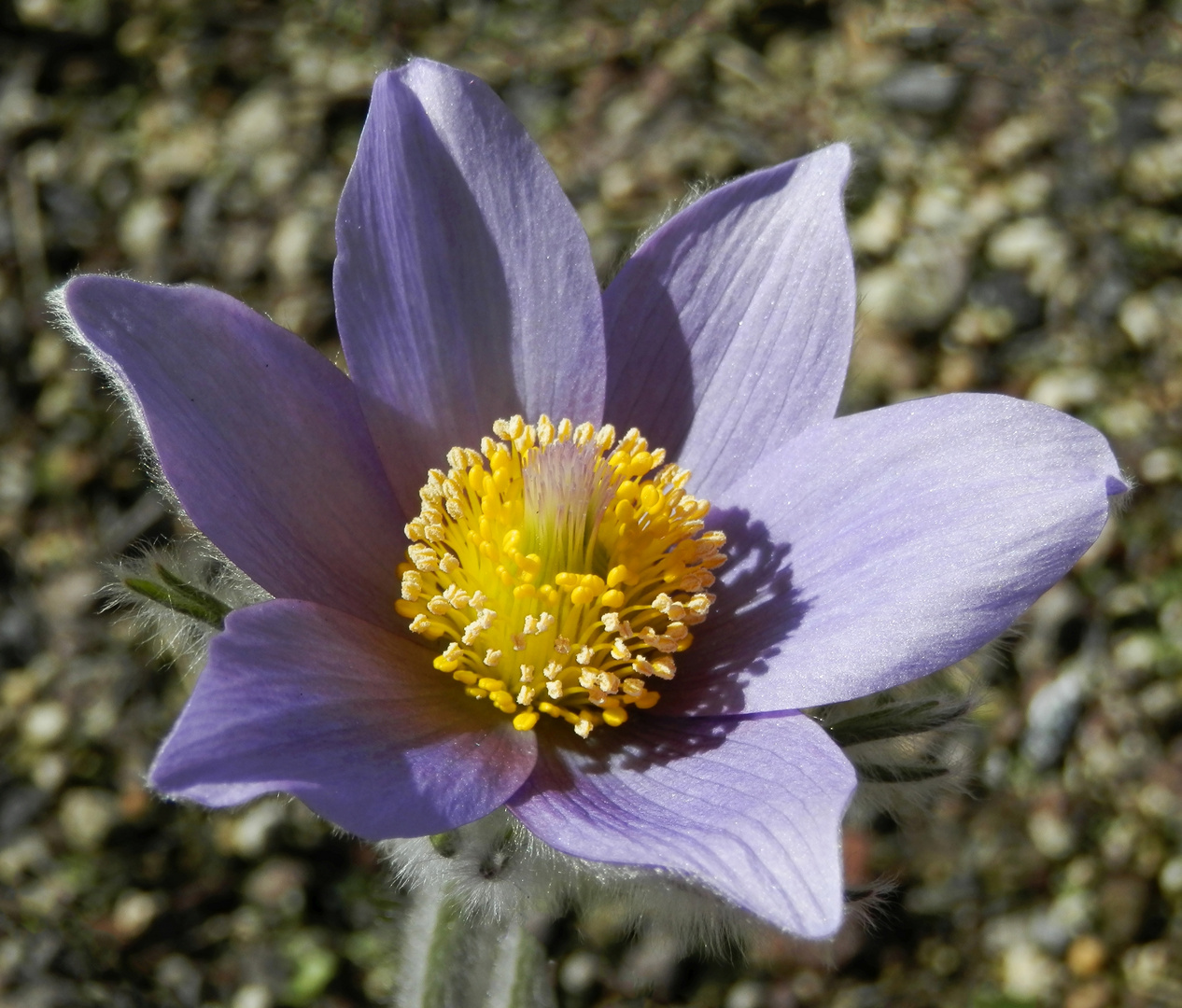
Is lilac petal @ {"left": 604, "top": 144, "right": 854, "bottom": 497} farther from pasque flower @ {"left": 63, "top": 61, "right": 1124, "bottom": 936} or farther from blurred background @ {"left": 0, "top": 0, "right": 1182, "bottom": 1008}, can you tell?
blurred background @ {"left": 0, "top": 0, "right": 1182, "bottom": 1008}

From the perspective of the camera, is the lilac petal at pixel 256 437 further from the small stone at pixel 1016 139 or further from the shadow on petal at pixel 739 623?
the small stone at pixel 1016 139

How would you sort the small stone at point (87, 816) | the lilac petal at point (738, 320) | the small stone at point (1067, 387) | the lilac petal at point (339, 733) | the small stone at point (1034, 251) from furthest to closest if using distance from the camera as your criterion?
the small stone at point (1034, 251) → the small stone at point (1067, 387) → the small stone at point (87, 816) → the lilac petal at point (738, 320) → the lilac petal at point (339, 733)

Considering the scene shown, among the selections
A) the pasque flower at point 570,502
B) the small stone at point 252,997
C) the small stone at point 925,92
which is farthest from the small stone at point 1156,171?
the small stone at point 252,997

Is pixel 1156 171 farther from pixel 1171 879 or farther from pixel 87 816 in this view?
pixel 87 816

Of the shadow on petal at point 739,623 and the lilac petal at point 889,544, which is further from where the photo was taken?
the shadow on petal at point 739,623

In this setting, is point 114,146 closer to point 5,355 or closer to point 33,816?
point 5,355

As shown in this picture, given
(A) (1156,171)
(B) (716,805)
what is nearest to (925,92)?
(A) (1156,171)

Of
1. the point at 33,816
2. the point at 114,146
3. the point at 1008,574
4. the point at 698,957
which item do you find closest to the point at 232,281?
the point at 114,146
